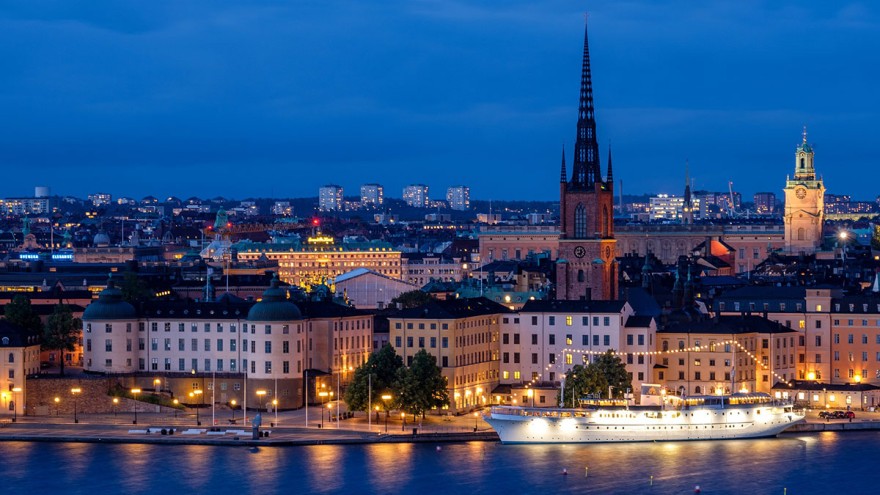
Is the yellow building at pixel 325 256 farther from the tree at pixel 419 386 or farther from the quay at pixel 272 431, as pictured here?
the tree at pixel 419 386

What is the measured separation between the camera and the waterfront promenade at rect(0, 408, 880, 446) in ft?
230

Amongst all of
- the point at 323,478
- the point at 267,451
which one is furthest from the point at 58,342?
the point at 323,478

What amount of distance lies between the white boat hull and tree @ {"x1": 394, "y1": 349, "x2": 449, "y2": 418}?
2276 mm

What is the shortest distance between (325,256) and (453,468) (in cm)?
9407

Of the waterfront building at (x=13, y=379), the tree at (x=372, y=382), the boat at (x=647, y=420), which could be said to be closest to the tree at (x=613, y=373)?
the boat at (x=647, y=420)

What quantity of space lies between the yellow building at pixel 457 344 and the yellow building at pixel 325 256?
243 ft

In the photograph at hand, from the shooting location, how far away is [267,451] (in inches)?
2687

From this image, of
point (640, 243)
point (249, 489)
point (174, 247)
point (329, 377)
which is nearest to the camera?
point (249, 489)

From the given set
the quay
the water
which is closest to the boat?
the water

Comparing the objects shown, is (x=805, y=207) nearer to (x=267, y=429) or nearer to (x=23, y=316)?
(x=23, y=316)

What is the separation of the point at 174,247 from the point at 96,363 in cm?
9773

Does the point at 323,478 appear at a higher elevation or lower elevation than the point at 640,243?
lower

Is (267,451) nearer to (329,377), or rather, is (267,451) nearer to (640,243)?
(329,377)

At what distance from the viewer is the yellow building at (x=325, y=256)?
15538 cm
